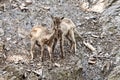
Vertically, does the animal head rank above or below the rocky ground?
above

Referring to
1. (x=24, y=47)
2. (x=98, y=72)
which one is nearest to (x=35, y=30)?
(x=24, y=47)

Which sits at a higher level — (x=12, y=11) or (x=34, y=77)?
(x=12, y=11)

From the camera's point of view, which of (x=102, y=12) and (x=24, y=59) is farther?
(x=102, y=12)

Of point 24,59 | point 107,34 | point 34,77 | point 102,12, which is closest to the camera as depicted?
point 34,77

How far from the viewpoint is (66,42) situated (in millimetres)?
10148

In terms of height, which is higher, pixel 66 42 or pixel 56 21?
pixel 56 21

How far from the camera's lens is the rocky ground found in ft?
29.3

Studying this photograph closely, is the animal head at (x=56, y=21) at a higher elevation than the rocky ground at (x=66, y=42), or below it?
higher

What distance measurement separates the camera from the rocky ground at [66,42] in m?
8.94

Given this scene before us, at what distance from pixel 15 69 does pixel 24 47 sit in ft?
3.82

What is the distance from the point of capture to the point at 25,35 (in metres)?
10.3

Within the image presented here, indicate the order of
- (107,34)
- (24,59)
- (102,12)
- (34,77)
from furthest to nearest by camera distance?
(102,12) < (107,34) < (24,59) < (34,77)

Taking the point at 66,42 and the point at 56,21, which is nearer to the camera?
the point at 56,21

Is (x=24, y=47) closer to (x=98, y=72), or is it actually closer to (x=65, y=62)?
(x=65, y=62)
